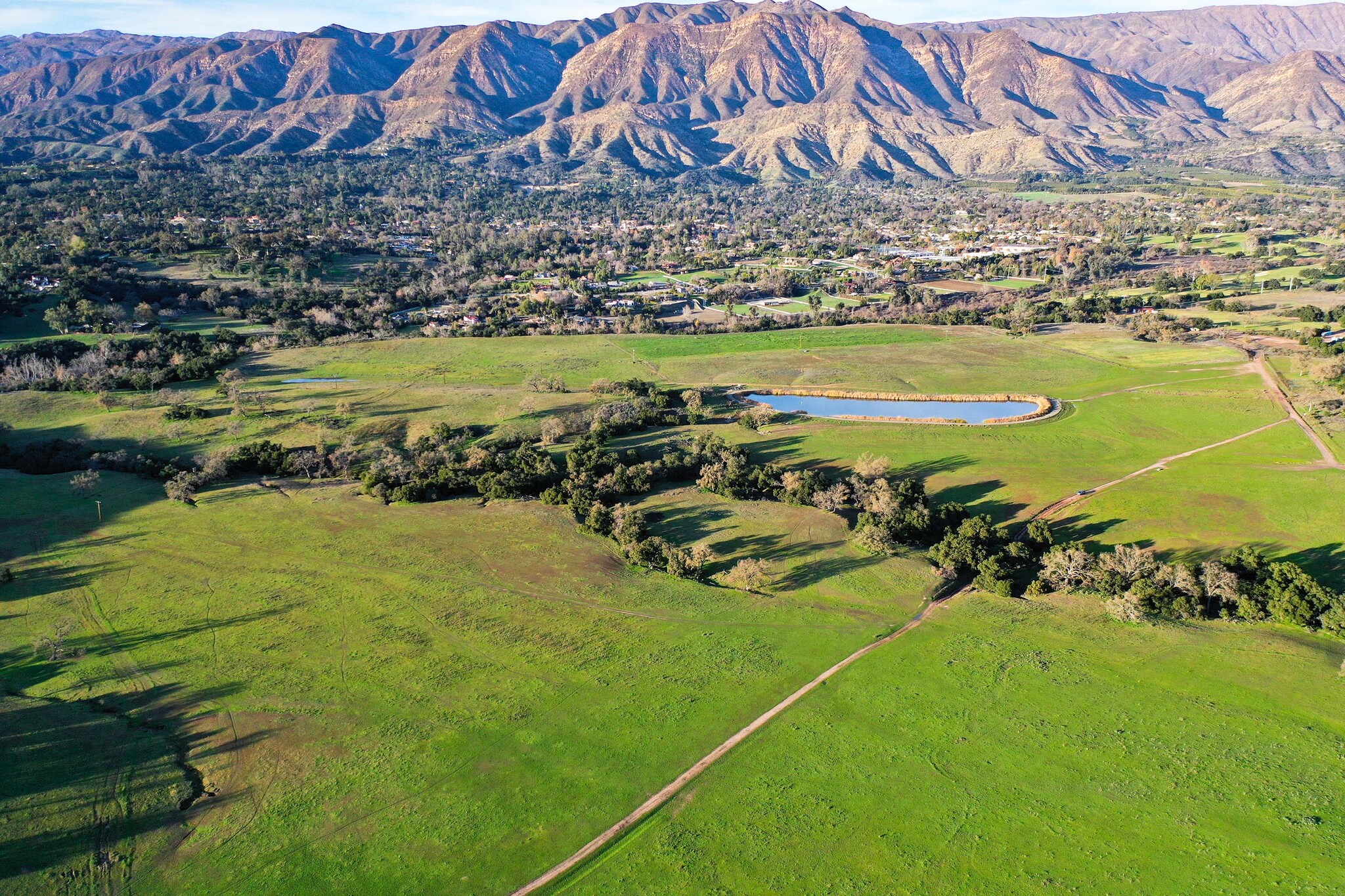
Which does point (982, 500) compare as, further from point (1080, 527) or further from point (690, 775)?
point (690, 775)

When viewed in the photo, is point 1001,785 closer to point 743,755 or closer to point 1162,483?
point 743,755

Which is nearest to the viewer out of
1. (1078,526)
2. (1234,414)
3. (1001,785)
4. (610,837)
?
(610,837)

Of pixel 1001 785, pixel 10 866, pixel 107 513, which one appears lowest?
pixel 1001 785

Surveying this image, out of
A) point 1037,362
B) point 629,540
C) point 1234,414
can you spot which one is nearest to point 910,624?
point 629,540

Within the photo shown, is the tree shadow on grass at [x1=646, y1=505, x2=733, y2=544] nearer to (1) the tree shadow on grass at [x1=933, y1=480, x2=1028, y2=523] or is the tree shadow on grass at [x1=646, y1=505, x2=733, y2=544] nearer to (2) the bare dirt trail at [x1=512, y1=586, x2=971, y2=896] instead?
(2) the bare dirt trail at [x1=512, y1=586, x2=971, y2=896]

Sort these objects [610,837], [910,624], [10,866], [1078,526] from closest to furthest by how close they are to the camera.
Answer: [10,866] < [610,837] < [910,624] < [1078,526]

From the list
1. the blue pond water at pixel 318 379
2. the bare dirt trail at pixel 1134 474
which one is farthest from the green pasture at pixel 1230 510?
the blue pond water at pixel 318 379

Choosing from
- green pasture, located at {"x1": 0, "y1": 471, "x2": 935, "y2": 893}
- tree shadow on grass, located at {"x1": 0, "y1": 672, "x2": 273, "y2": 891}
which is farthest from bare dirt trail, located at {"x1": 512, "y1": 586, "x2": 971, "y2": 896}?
tree shadow on grass, located at {"x1": 0, "y1": 672, "x2": 273, "y2": 891}

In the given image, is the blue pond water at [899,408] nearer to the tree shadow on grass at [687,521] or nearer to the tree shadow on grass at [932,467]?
the tree shadow on grass at [932,467]
